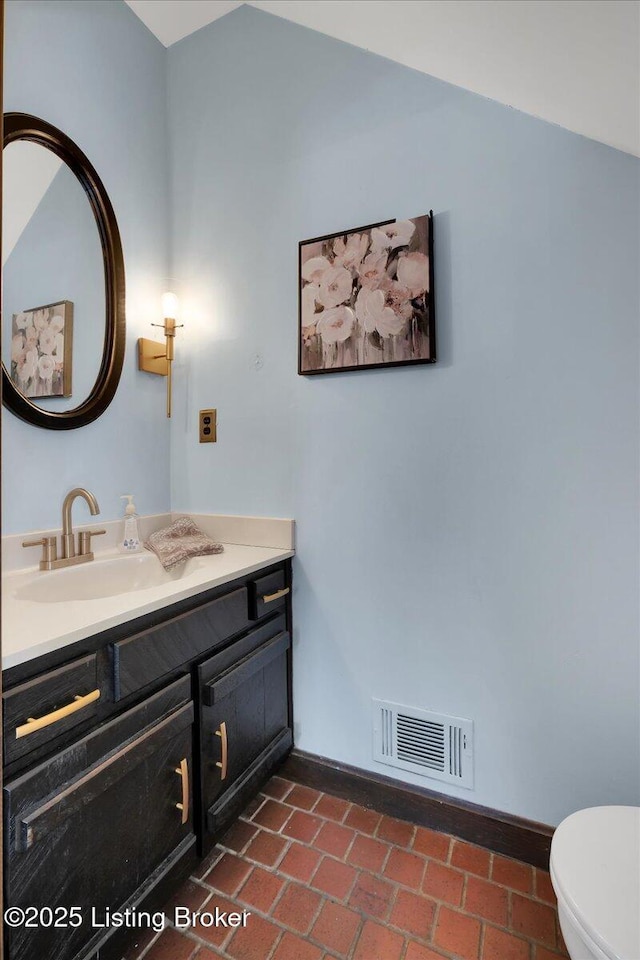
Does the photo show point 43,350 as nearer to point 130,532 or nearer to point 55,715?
point 130,532

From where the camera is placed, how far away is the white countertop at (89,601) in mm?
958

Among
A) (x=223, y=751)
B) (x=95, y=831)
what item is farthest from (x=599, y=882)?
(x=95, y=831)

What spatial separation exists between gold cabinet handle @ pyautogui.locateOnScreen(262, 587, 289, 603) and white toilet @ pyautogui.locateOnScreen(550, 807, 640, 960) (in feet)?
3.20

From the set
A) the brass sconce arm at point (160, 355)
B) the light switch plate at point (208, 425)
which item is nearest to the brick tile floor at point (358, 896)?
the light switch plate at point (208, 425)

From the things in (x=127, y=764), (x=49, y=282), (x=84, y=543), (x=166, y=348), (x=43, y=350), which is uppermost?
(x=49, y=282)

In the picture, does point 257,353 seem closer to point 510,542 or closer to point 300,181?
point 300,181

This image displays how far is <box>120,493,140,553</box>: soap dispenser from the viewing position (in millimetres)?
1729

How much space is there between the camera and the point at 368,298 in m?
1.63

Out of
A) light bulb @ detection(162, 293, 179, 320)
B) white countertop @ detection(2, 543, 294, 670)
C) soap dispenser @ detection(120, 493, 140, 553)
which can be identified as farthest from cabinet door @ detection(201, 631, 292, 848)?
light bulb @ detection(162, 293, 179, 320)

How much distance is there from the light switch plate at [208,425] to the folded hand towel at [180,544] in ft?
1.12

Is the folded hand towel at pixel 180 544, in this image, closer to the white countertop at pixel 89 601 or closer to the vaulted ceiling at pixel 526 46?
the white countertop at pixel 89 601

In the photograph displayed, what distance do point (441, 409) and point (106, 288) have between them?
1.27m

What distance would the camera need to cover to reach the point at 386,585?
5.40 ft

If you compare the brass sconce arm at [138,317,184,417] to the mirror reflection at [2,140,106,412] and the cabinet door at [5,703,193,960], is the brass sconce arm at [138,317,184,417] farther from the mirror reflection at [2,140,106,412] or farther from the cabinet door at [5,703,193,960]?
the cabinet door at [5,703,193,960]
